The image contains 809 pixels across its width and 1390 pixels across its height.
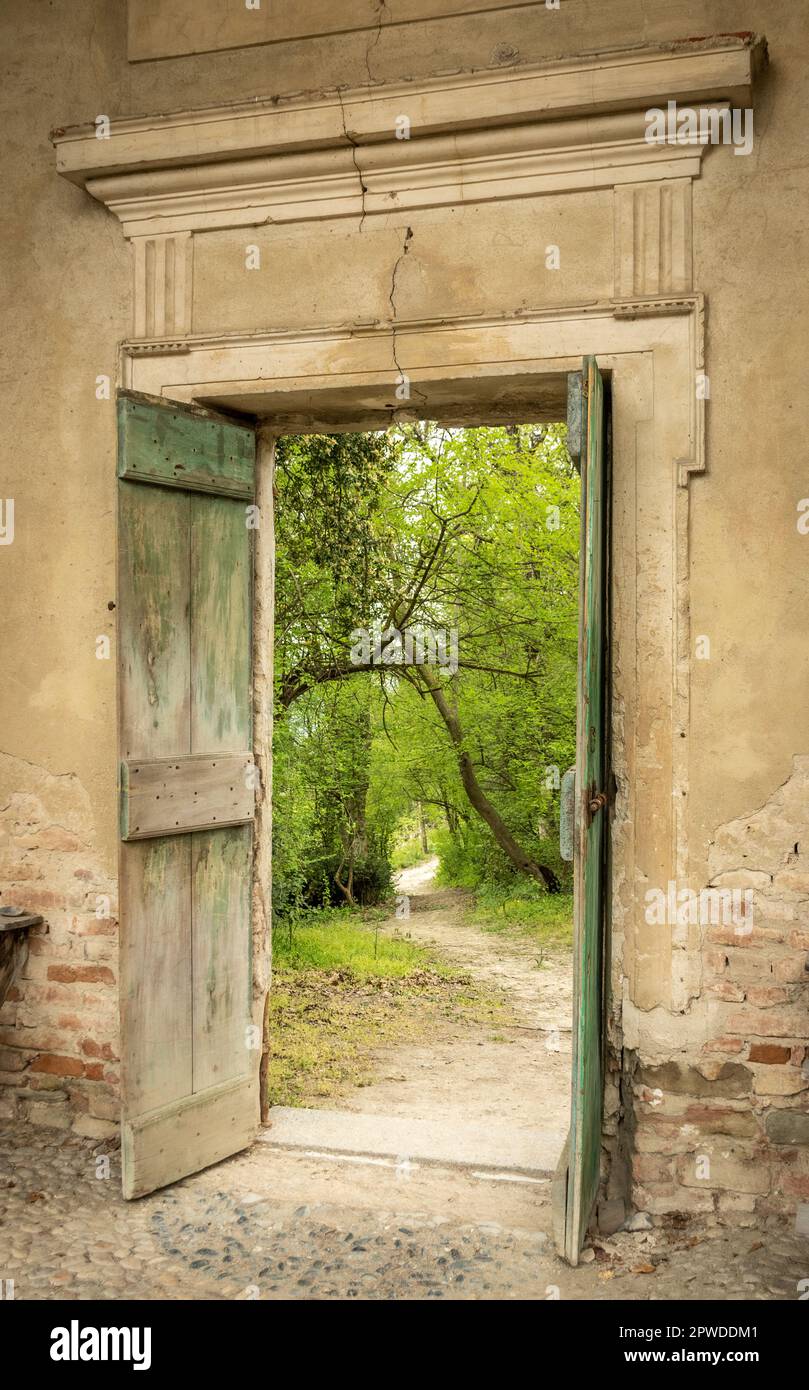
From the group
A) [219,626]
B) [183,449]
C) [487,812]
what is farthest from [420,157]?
[487,812]

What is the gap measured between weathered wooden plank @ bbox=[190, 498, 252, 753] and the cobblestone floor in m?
1.60

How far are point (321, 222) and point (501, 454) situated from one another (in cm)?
555

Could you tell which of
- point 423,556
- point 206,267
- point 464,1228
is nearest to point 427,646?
point 423,556

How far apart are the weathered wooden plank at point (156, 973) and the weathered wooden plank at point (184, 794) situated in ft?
0.23

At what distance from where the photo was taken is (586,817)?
Result: 3.22 m

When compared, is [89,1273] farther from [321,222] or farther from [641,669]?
[321,222]

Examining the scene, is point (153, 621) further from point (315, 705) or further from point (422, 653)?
point (422, 653)

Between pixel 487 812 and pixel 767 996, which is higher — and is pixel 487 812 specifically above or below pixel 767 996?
below

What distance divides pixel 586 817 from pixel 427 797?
317 inches

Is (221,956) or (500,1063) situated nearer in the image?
(221,956)

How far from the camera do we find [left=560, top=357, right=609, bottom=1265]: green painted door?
3162 millimetres

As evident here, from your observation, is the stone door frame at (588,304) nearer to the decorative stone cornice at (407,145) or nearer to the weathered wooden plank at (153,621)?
the decorative stone cornice at (407,145)
